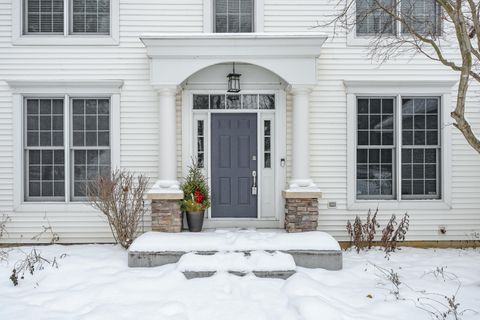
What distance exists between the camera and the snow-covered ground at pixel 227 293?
14.7 ft

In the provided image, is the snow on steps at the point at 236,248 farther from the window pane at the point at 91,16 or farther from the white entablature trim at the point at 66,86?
the window pane at the point at 91,16

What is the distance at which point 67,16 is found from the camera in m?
7.83

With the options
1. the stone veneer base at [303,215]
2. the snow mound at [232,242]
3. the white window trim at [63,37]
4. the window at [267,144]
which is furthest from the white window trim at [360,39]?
the white window trim at [63,37]

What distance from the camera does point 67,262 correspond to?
6.30 meters

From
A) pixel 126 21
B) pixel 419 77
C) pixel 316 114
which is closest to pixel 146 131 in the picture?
pixel 126 21

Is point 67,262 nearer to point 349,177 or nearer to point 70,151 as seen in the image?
point 70,151

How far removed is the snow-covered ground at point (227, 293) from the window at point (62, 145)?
1713mm

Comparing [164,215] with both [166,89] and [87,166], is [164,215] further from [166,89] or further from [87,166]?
[166,89]

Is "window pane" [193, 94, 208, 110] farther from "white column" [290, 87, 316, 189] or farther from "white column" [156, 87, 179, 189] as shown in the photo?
"white column" [290, 87, 316, 189]

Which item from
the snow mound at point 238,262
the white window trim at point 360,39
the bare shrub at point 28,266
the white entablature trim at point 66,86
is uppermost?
the white window trim at point 360,39

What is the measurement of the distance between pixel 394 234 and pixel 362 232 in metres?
0.63

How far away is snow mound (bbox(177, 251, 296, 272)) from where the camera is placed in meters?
5.69

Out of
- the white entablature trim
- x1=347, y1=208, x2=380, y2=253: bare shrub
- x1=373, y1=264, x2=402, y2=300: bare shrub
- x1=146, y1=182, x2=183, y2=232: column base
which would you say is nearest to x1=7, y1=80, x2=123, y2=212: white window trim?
the white entablature trim

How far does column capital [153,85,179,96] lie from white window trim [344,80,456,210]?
3.28m
